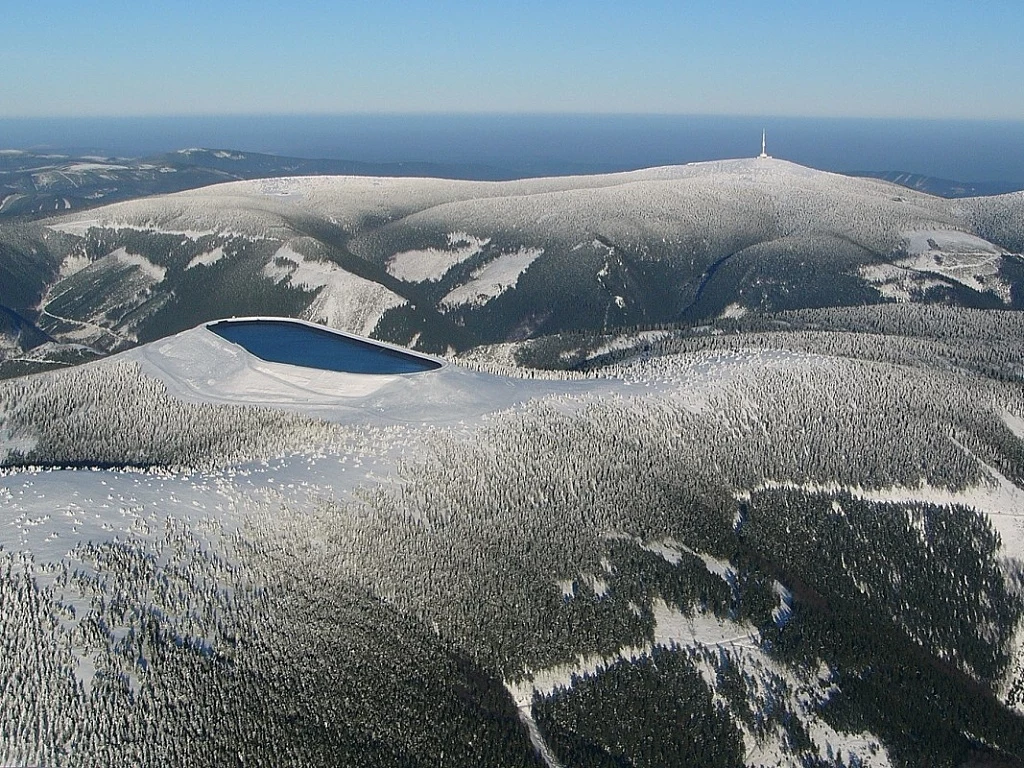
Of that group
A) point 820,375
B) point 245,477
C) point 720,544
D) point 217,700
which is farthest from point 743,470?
point 217,700

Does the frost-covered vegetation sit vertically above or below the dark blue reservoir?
below

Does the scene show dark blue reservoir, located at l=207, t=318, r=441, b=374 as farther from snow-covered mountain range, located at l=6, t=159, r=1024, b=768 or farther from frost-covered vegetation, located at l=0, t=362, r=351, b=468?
frost-covered vegetation, located at l=0, t=362, r=351, b=468

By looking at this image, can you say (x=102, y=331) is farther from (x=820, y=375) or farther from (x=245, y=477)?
(x=820, y=375)

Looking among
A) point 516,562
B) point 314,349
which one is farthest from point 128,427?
point 516,562

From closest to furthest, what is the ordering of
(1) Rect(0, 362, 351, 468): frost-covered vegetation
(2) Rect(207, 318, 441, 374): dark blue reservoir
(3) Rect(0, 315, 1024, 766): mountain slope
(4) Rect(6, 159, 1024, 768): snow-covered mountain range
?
(4) Rect(6, 159, 1024, 768): snow-covered mountain range → (3) Rect(0, 315, 1024, 766): mountain slope → (1) Rect(0, 362, 351, 468): frost-covered vegetation → (2) Rect(207, 318, 441, 374): dark blue reservoir

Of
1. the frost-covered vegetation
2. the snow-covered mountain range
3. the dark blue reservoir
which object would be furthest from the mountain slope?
the dark blue reservoir

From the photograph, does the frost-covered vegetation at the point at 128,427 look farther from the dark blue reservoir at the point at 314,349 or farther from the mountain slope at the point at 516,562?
the dark blue reservoir at the point at 314,349

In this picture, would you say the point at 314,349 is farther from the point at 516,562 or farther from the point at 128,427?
the point at 516,562

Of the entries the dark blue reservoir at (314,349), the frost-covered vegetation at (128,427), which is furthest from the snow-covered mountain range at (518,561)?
the dark blue reservoir at (314,349)
